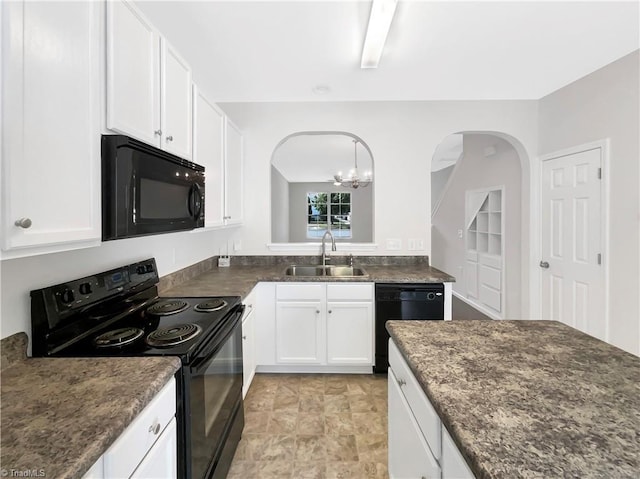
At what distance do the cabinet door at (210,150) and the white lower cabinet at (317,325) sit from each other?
32.3 inches

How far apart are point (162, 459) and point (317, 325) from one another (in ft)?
5.72

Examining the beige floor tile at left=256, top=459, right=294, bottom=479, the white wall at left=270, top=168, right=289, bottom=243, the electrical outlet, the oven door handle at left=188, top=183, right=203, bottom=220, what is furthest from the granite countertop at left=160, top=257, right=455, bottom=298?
the white wall at left=270, top=168, right=289, bottom=243

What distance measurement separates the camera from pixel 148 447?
0.92 m

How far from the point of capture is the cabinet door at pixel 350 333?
267 cm

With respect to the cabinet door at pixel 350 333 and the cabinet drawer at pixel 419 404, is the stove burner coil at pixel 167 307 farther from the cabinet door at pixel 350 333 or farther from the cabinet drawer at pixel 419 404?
the cabinet door at pixel 350 333

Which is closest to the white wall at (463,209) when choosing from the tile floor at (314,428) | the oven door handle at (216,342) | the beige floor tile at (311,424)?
the tile floor at (314,428)

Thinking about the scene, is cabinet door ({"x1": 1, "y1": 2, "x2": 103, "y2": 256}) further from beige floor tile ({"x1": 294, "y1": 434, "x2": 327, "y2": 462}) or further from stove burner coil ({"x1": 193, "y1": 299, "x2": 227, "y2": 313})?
beige floor tile ({"x1": 294, "y1": 434, "x2": 327, "y2": 462})

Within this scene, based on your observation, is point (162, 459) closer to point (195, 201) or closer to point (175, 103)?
point (195, 201)

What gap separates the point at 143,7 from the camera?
1.82 m

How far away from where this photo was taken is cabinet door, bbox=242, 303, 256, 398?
2240 millimetres

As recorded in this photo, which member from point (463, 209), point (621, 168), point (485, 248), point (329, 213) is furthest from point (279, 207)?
point (621, 168)

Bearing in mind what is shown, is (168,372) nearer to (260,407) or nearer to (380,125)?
(260,407)

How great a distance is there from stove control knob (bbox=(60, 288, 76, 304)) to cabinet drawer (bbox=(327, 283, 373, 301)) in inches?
69.0

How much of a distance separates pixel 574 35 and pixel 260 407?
10.9 feet
